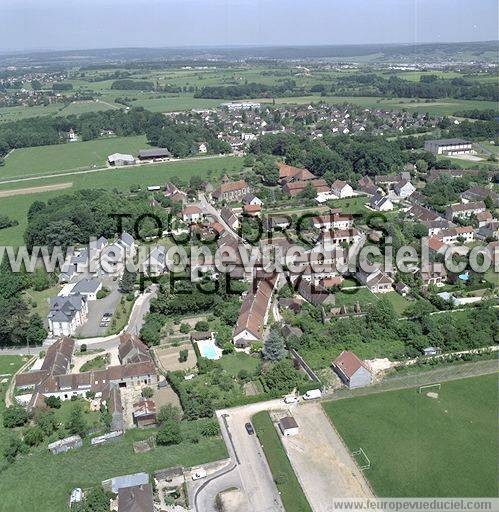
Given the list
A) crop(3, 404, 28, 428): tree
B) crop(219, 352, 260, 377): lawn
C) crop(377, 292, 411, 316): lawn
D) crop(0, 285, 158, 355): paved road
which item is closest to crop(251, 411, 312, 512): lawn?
crop(219, 352, 260, 377): lawn

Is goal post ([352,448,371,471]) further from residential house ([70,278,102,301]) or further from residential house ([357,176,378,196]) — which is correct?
residential house ([357,176,378,196])

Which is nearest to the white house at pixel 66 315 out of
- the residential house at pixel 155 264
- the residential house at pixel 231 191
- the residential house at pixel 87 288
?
the residential house at pixel 87 288

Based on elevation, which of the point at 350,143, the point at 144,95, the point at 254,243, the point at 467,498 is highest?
the point at 144,95

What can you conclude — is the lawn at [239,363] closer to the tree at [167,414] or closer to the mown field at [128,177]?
the tree at [167,414]

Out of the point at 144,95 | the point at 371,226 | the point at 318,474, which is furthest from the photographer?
the point at 144,95

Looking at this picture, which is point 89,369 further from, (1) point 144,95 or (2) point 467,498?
(1) point 144,95

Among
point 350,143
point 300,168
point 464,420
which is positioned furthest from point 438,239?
point 350,143
